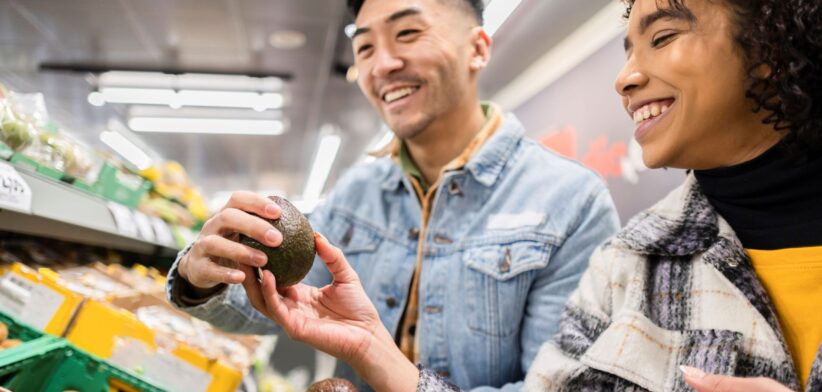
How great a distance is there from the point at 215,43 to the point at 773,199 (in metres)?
5.92

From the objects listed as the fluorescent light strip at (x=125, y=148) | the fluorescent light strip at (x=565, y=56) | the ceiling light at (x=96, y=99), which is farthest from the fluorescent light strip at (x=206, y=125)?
the fluorescent light strip at (x=565, y=56)

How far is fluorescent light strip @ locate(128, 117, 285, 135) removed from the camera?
8883mm

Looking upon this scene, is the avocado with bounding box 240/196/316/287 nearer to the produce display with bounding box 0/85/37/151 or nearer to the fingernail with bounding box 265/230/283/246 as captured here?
the fingernail with bounding box 265/230/283/246

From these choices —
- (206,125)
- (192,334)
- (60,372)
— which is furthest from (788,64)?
(206,125)

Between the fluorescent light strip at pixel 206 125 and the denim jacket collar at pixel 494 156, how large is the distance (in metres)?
7.75

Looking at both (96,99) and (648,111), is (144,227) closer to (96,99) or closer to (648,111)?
(648,111)

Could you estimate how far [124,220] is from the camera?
76.4 inches

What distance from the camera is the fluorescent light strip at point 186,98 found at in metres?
7.42

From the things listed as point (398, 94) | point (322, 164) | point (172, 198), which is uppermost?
point (322, 164)

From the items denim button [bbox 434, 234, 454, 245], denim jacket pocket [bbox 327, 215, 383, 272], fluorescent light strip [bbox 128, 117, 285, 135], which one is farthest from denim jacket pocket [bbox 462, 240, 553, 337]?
fluorescent light strip [bbox 128, 117, 285, 135]

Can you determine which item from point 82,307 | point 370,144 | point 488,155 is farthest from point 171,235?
point 370,144

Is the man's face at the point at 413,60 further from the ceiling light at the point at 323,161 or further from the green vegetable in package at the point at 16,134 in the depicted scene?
the ceiling light at the point at 323,161

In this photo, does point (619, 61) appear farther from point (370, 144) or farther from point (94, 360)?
point (370, 144)

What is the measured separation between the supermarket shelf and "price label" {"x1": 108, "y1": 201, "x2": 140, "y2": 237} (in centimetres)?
2
